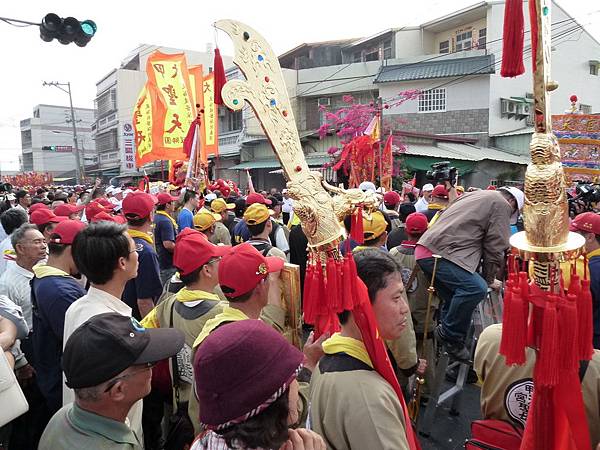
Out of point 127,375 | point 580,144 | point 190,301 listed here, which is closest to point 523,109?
point 580,144

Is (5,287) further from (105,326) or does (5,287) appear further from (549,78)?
(549,78)

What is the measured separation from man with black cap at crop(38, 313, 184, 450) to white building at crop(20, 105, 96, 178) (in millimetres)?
67587

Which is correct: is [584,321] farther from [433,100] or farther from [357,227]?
[433,100]

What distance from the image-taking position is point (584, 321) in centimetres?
163

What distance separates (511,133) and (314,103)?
37.5 ft

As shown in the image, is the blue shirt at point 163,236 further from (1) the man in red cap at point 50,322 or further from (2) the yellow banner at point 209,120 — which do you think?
(2) the yellow banner at point 209,120

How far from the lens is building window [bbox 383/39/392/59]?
25062 millimetres

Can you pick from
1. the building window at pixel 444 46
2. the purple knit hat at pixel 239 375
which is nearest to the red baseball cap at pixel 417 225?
the purple knit hat at pixel 239 375

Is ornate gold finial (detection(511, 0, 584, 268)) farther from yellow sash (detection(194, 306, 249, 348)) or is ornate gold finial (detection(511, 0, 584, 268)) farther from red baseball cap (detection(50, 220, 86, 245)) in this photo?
red baseball cap (detection(50, 220, 86, 245))

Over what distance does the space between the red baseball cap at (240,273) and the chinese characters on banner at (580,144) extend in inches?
241

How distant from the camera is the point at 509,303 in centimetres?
161

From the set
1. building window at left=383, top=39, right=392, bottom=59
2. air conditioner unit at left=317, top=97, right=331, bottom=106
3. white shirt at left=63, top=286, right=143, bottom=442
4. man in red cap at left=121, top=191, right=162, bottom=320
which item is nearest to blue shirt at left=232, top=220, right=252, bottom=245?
man in red cap at left=121, top=191, right=162, bottom=320

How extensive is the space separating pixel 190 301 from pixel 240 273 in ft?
2.04

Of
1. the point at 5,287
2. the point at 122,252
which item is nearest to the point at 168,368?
the point at 122,252
